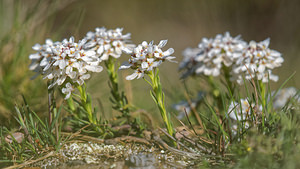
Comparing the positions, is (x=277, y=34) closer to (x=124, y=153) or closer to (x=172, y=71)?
(x=172, y=71)

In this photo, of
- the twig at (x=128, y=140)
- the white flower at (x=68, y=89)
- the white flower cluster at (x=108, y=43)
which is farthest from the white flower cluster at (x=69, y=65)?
the twig at (x=128, y=140)

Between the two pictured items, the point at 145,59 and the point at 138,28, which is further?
the point at 138,28

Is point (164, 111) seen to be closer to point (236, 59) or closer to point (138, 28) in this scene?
point (236, 59)

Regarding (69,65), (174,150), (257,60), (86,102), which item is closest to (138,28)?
(257,60)

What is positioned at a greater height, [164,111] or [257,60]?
[257,60]

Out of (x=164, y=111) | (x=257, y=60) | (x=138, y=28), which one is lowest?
(x=164, y=111)

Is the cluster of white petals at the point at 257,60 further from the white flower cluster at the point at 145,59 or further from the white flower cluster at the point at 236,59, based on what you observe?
the white flower cluster at the point at 145,59

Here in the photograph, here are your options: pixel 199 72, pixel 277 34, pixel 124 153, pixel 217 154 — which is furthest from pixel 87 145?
pixel 277 34
